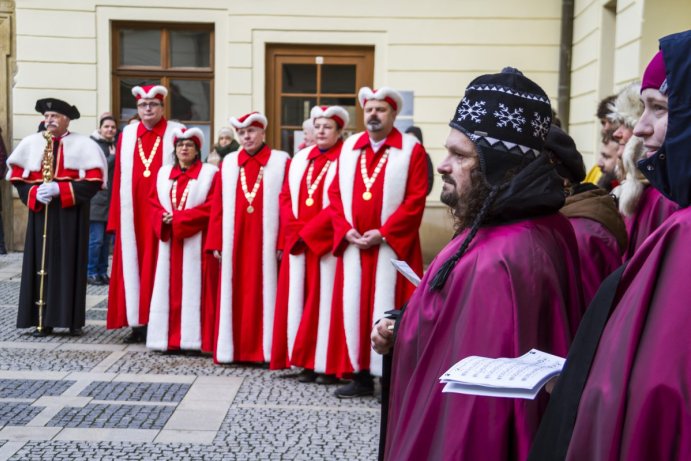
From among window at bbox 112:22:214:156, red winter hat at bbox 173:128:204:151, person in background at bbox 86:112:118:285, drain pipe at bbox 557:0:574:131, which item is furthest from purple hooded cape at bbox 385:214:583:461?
window at bbox 112:22:214:156

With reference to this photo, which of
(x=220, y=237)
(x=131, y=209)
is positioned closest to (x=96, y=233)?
(x=131, y=209)

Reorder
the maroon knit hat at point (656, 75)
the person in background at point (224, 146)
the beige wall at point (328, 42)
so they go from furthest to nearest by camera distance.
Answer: the beige wall at point (328, 42) < the person in background at point (224, 146) < the maroon knit hat at point (656, 75)

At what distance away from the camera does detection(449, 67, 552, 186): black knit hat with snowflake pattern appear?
2.65 meters

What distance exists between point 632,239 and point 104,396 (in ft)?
11.6

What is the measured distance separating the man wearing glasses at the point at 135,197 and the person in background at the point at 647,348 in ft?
20.9

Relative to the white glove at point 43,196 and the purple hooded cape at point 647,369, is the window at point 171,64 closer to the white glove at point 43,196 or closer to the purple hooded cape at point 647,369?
the white glove at point 43,196

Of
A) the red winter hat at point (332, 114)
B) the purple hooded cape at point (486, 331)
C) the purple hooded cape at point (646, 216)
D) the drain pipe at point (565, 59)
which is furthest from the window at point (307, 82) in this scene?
the purple hooded cape at point (486, 331)

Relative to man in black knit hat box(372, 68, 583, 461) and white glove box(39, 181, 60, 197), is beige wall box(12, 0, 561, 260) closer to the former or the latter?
white glove box(39, 181, 60, 197)

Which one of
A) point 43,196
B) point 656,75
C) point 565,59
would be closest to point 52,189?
point 43,196

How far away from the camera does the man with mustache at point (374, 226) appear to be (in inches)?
247

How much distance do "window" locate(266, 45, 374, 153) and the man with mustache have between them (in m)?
6.93

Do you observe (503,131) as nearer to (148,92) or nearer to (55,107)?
(148,92)

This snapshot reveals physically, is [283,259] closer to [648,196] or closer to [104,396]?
[104,396]

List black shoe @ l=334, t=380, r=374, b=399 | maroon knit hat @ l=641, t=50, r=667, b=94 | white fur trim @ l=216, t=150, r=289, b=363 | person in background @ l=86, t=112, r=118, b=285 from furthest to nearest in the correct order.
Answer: person in background @ l=86, t=112, r=118, b=285 → white fur trim @ l=216, t=150, r=289, b=363 → black shoe @ l=334, t=380, r=374, b=399 → maroon knit hat @ l=641, t=50, r=667, b=94
